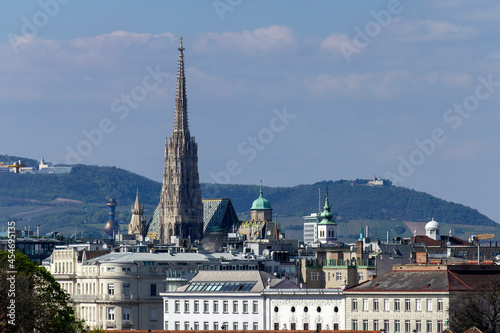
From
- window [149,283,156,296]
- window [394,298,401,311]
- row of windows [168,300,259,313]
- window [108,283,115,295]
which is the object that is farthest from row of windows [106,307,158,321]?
window [394,298,401,311]

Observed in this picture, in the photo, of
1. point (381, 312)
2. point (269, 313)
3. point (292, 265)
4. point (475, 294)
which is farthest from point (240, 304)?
point (292, 265)

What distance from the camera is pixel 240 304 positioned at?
148 meters

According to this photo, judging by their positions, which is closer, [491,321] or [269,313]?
[491,321]

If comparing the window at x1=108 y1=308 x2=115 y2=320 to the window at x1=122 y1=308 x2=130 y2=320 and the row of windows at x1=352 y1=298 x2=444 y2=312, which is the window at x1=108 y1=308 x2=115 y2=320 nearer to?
the window at x1=122 y1=308 x2=130 y2=320

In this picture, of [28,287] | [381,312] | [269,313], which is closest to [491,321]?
[381,312]

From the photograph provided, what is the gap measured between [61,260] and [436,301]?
2056 inches

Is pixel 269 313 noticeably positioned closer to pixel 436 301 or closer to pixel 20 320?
pixel 436 301

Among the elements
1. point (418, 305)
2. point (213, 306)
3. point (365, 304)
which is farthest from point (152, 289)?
point (418, 305)

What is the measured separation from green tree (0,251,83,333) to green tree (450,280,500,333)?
31.1 metres

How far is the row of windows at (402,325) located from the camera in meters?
138

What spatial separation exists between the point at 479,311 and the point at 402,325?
1199 centimetres

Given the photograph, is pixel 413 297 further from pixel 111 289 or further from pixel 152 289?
pixel 111 289

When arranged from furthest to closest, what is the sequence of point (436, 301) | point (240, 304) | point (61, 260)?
1. point (61, 260)
2. point (240, 304)
3. point (436, 301)

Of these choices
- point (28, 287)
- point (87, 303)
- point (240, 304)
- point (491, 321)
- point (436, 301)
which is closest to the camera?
point (28, 287)
